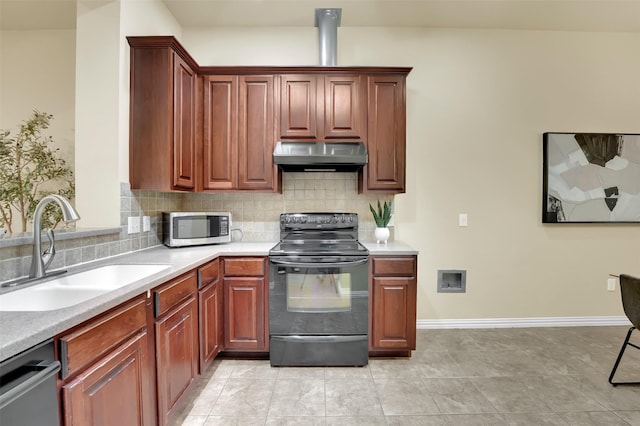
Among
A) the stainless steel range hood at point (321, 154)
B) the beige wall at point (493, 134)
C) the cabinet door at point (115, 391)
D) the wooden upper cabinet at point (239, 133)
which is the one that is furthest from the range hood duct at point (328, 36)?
the cabinet door at point (115, 391)

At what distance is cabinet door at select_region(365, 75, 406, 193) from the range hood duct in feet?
1.53

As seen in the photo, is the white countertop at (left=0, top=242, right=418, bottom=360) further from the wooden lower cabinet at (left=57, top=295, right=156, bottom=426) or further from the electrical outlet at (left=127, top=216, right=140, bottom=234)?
the electrical outlet at (left=127, top=216, right=140, bottom=234)

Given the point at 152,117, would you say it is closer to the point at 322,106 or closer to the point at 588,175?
the point at 322,106

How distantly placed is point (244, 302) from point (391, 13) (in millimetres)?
2849

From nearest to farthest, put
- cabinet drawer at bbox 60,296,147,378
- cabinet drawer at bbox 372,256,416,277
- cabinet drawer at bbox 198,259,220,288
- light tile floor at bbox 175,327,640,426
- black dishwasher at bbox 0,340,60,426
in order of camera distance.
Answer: black dishwasher at bbox 0,340,60,426, cabinet drawer at bbox 60,296,147,378, light tile floor at bbox 175,327,640,426, cabinet drawer at bbox 198,259,220,288, cabinet drawer at bbox 372,256,416,277

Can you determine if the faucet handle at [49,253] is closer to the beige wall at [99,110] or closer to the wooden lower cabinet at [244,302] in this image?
the beige wall at [99,110]

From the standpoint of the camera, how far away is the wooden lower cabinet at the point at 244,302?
2359mm

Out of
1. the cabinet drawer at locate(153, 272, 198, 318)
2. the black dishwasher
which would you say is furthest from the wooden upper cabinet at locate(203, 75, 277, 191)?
the black dishwasher

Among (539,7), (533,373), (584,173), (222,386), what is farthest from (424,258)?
(539,7)

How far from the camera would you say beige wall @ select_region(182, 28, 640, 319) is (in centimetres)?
303

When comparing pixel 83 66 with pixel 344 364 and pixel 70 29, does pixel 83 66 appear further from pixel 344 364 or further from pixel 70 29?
pixel 344 364

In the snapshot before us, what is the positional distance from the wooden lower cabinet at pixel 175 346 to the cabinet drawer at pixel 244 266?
18.4 inches

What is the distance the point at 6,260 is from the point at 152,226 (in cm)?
115

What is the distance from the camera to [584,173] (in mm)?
3031
